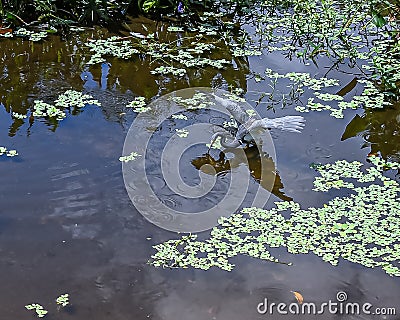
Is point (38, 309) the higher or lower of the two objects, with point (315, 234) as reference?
lower

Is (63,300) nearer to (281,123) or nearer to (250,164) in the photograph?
(250,164)

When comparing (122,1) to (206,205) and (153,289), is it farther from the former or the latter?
(153,289)

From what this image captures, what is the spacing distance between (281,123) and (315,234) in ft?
3.15

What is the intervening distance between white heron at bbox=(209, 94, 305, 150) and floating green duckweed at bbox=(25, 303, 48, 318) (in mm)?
1514

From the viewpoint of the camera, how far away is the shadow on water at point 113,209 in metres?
2.49

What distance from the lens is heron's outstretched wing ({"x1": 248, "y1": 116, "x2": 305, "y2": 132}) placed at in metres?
3.61

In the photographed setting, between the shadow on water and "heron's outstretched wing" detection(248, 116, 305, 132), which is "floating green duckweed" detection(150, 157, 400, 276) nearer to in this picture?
the shadow on water

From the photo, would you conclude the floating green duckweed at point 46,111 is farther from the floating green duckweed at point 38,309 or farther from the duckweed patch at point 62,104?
the floating green duckweed at point 38,309

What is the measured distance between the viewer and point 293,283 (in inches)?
102

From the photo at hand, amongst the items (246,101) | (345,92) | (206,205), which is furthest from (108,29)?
(206,205)

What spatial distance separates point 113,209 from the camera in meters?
2.98

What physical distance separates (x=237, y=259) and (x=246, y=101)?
1662mm

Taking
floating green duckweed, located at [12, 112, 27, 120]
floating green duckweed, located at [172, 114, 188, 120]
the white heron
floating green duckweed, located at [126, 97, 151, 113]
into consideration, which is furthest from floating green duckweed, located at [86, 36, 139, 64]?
the white heron

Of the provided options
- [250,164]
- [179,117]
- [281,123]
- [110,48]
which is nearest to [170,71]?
[110,48]
